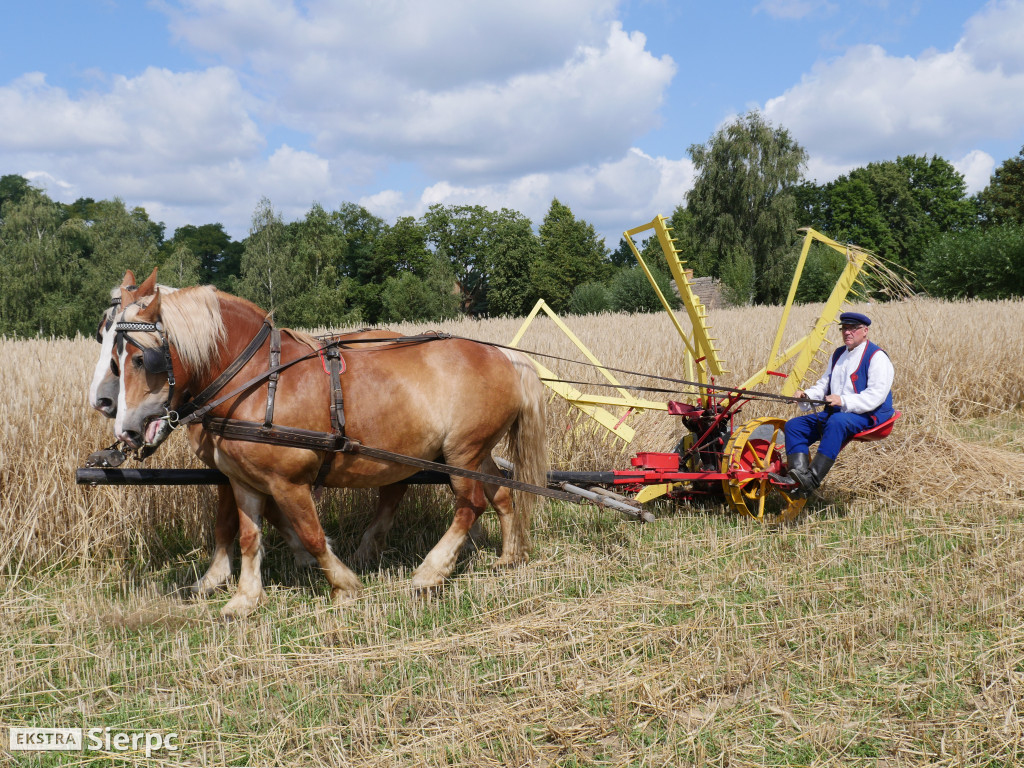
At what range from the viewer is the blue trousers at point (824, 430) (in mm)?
5160

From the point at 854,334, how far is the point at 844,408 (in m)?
0.59

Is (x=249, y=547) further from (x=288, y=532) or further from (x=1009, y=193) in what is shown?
(x=1009, y=193)

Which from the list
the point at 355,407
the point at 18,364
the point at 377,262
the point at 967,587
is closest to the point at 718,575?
the point at 967,587

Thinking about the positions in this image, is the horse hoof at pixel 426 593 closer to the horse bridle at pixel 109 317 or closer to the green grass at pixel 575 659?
the green grass at pixel 575 659

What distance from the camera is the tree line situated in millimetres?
35562

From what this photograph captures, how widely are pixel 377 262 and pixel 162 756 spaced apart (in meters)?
62.5

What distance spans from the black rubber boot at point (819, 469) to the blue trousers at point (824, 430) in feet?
0.11

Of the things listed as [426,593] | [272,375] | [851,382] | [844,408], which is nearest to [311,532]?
[426,593]

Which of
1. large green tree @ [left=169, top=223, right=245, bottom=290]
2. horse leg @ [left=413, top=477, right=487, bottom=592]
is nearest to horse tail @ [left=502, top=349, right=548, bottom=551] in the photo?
horse leg @ [left=413, top=477, right=487, bottom=592]

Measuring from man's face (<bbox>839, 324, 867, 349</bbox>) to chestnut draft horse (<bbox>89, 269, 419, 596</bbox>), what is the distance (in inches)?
134

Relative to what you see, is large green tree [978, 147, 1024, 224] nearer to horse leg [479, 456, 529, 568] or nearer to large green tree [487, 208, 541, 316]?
large green tree [487, 208, 541, 316]

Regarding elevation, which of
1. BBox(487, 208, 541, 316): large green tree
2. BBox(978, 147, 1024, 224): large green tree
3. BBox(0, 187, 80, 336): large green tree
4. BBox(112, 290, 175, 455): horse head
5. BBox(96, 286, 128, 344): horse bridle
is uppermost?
BBox(978, 147, 1024, 224): large green tree

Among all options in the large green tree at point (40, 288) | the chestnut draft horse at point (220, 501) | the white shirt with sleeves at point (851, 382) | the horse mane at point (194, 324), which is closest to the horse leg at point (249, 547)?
the chestnut draft horse at point (220, 501)

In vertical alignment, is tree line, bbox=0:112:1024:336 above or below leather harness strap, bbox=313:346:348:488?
above
